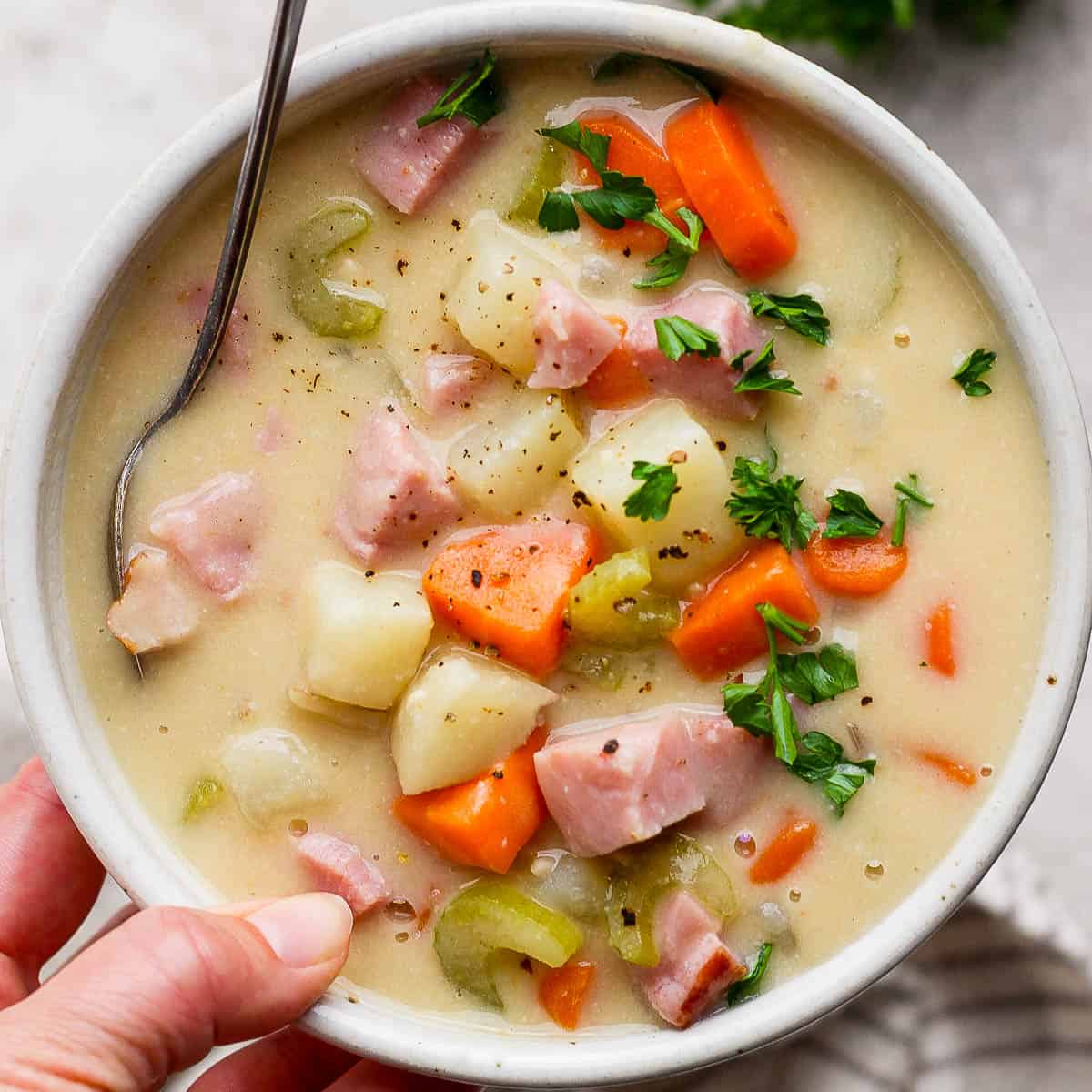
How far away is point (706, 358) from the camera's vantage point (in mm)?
1955

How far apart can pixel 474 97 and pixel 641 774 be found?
0.99 metres

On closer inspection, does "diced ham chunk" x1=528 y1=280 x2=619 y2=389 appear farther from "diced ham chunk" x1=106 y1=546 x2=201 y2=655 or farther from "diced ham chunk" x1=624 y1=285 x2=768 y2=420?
"diced ham chunk" x1=106 y1=546 x2=201 y2=655

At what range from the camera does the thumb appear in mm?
1742

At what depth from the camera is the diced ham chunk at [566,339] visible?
1922 millimetres

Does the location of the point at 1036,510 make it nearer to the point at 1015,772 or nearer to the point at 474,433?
the point at 1015,772

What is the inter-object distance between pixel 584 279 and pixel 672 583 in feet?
1.50

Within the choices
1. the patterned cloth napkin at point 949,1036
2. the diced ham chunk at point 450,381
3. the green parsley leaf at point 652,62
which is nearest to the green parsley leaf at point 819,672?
the diced ham chunk at point 450,381

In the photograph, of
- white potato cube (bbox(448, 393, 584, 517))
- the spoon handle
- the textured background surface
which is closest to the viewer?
the spoon handle

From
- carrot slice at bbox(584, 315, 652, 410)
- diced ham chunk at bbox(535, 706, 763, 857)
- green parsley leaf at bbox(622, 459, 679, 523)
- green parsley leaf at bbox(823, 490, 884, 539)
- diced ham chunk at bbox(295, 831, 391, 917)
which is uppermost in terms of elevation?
carrot slice at bbox(584, 315, 652, 410)

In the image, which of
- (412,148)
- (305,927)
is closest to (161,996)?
(305,927)

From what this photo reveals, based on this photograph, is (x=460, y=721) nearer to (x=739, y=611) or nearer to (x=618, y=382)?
(x=739, y=611)

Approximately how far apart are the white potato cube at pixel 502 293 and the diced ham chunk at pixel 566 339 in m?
0.03

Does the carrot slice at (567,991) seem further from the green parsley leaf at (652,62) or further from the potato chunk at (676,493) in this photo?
the green parsley leaf at (652,62)

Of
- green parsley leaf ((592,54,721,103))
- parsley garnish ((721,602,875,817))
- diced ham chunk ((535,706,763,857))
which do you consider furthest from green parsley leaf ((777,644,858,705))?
green parsley leaf ((592,54,721,103))
